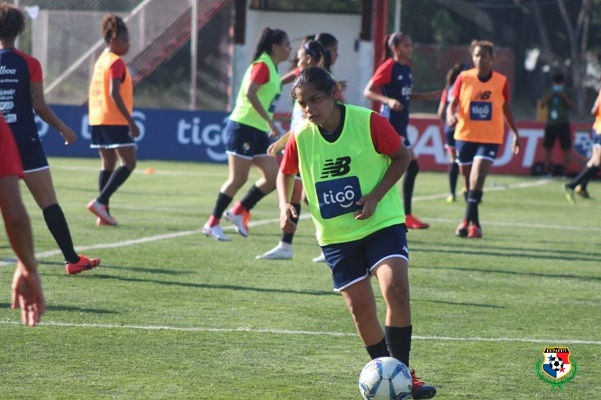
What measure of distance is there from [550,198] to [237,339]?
12.1m

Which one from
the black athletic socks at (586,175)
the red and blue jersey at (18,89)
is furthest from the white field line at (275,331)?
the black athletic socks at (586,175)

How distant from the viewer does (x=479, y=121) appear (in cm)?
1327

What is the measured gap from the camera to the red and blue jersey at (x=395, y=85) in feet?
42.7

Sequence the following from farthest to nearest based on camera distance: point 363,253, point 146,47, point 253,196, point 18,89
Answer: point 146,47 → point 253,196 → point 18,89 → point 363,253

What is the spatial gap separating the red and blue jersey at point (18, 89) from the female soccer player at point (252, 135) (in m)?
2.93

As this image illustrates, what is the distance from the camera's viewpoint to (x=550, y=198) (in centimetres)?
1848

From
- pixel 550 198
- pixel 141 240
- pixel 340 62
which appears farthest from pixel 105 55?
pixel 340 62

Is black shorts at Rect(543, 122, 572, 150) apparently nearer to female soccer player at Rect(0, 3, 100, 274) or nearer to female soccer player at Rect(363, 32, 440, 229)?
female soccer player at Rect(363, 32, 440, 229)

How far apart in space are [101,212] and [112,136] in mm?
868

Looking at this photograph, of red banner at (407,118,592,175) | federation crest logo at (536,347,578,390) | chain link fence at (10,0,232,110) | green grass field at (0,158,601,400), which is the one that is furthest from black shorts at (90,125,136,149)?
chain link fence at (10,0,232,110)

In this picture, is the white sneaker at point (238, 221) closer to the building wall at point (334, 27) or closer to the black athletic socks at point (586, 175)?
the black athletic socks at point (586, 175)

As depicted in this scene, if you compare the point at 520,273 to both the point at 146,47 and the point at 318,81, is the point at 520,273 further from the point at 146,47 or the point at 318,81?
the point at 146,47

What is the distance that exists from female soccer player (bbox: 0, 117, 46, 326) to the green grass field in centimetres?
137

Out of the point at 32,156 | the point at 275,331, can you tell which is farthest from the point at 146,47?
the point at 275,331
